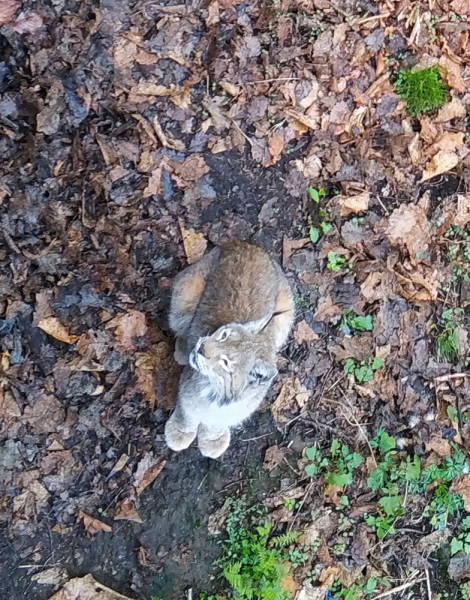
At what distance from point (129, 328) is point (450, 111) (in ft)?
12.1

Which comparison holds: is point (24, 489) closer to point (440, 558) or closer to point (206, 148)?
point (206, 148)

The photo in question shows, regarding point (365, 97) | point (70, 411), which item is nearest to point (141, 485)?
point (70, 411)

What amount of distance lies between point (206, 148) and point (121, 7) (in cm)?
139

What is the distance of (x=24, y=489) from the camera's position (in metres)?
5.47

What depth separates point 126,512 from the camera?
18.7 feet

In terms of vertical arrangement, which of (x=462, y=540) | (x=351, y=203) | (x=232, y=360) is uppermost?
(x=232, y=360)

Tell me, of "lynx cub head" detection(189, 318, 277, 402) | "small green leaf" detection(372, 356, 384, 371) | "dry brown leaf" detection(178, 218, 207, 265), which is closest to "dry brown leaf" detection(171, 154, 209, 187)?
"dry brown leaf" detection(178, 218, 207, 265)

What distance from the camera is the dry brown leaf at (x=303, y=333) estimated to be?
620cm

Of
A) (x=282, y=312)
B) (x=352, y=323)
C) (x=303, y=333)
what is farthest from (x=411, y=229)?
(x=282, y=312)

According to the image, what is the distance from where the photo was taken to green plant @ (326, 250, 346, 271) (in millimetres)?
6293

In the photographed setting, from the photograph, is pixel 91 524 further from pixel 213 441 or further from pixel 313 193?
pixel 313 193

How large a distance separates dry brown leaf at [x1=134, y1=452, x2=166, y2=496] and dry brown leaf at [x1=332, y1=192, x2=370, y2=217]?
2.77 metres

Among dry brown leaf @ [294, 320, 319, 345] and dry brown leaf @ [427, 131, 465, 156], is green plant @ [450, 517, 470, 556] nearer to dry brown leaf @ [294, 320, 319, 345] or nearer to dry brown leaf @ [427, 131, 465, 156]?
dry brown leaf @ [294, 320, 319, 345]

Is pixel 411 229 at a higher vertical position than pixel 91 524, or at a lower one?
higher
